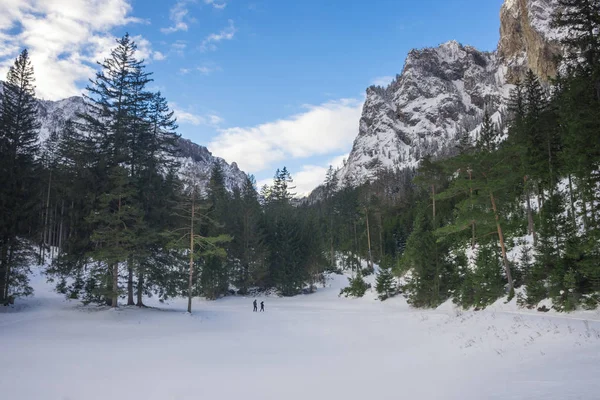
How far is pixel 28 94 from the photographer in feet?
75.9

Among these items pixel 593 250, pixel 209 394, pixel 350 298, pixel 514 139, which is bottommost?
pixel 350 298

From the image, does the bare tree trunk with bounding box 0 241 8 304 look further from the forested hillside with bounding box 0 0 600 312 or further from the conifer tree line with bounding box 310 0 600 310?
the conifer tree line with bounding box 310 0 600 310

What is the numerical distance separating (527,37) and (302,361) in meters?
188

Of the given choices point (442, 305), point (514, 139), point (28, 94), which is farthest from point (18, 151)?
point (514, 139)

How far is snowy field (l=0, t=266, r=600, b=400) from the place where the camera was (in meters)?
7.02

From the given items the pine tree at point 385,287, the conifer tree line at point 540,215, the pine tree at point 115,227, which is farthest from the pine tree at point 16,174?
the pine tree at point 385,287

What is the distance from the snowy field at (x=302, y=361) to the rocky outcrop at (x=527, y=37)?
472 ft

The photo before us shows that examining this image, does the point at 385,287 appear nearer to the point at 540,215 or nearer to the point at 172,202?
the point at 540,215

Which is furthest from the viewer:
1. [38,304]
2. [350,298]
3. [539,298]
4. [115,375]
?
[350,298]

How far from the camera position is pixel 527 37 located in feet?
487

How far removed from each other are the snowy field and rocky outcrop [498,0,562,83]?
14379 centimetres

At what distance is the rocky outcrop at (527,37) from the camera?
136 metres

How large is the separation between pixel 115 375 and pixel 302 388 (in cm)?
500

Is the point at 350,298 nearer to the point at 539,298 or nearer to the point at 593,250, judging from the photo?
the point at 539,298
